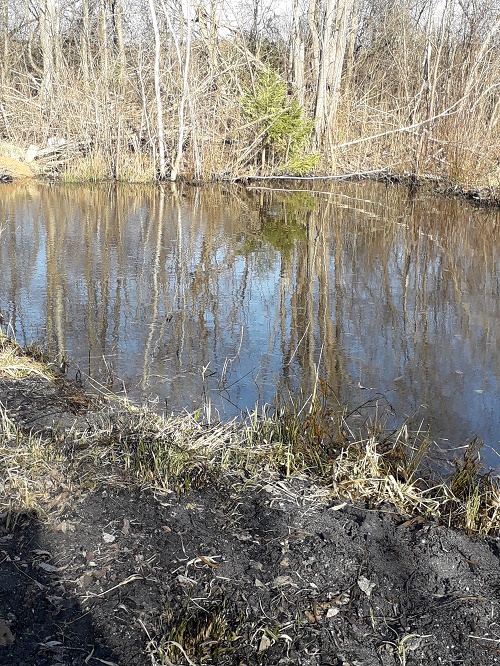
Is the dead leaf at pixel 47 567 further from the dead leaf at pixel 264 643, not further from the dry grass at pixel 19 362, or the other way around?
the dry grass at pixel 19 362

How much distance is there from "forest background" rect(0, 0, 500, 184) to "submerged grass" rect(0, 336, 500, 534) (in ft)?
38.1

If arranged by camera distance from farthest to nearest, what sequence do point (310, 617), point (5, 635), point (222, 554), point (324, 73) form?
point (324, 73) < point (222, 554) < point (310, 617) < point (5, 635)

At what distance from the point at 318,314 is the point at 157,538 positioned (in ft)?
12.4

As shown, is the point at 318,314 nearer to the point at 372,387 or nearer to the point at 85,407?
the point at 372,387

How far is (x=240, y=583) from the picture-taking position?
8.46 ft

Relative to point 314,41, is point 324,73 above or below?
below

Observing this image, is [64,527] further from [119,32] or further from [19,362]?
[119,32]

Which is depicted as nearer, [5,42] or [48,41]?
[48,41]

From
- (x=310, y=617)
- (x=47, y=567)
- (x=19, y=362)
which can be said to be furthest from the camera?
(x=19, y=362)

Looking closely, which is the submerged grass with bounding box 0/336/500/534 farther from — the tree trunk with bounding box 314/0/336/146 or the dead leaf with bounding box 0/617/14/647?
the tree trunk with bounding box 314/0/336/146

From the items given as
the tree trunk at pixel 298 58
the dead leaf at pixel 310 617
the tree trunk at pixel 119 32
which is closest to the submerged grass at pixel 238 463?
the dead leaf at pixel 310 617

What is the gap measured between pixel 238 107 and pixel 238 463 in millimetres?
14191

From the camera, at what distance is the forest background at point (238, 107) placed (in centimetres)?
1557

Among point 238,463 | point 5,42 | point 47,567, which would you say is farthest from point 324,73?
point 47,567
